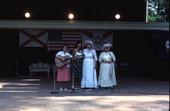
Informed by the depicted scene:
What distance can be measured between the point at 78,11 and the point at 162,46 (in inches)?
163

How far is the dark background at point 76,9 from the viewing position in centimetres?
1514

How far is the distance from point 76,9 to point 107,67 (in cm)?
509

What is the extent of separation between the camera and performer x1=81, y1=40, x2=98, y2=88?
11172 mm

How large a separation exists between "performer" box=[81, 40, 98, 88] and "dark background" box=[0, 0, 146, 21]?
459 centimetres

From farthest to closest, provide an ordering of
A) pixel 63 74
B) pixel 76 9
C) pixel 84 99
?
pixel 76 9 → pixel 63 74 → pixel 84 99

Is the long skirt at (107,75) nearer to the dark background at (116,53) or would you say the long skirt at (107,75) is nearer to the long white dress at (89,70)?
the long white dress at (89,70)

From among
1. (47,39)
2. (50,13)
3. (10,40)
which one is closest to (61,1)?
(50,13)

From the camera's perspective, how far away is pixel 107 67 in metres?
11.3

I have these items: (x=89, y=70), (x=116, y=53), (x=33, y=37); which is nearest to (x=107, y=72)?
(x=89, y=70)

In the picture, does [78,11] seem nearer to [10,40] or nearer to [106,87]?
[10,40]

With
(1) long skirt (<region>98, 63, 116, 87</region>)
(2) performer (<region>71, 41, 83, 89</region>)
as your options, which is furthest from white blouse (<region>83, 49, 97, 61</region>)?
(1) long skirt (<region>98, 63, 116, 87</region>)

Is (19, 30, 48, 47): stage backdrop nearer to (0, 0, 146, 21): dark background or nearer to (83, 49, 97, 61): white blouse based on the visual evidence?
(0, 0, 146, 21): dark background

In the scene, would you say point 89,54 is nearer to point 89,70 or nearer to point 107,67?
point 89,70

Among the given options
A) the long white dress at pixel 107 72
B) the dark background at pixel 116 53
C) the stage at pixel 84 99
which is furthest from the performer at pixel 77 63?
the dark background at pixel 116 53
